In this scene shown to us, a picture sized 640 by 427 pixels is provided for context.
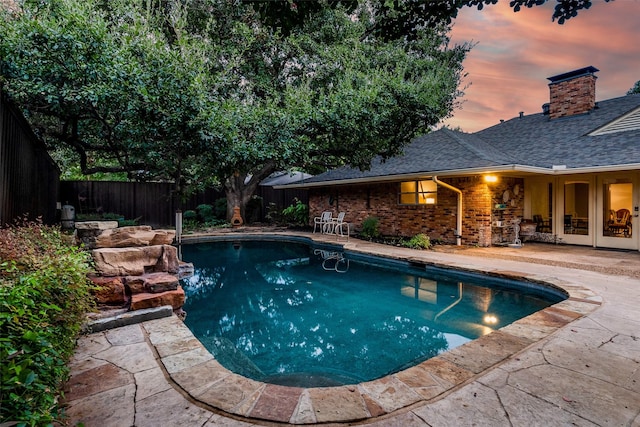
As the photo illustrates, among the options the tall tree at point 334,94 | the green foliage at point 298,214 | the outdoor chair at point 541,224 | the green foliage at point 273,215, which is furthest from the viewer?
the green foliage at point 273,215

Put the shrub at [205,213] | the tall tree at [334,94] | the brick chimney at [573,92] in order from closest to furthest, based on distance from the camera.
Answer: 1. the tall tree at [334,94]
2. the brick chimney at [573,92]
3. the shrub at [205,213]

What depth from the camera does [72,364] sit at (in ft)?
7.64

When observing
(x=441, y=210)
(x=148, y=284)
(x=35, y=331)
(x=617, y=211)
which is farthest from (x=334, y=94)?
(x=35, y=331)

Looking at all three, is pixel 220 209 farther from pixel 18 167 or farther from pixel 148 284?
pixel 148 284

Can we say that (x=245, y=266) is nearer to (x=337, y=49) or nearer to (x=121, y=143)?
(x=121, y=143)

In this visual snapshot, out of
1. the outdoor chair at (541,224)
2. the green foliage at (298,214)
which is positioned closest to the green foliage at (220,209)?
the green foliage at (298,214)

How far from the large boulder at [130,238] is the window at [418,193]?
7.37m

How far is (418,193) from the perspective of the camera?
982 cm

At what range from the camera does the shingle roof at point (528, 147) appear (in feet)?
25.7

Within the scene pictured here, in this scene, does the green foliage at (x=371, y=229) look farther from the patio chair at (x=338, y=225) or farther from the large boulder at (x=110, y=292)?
the large boulder at (x=110, y=292)

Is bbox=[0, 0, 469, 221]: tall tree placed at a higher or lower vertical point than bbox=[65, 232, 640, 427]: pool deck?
higher

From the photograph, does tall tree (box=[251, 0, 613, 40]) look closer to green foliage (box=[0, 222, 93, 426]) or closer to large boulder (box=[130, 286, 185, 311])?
green foliage (box=[0, 222, 93, 426])

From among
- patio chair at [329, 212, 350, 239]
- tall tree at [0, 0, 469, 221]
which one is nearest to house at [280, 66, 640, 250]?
patio chair at [329, 212, 350, 239]

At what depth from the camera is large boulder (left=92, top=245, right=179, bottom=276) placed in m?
3.67
